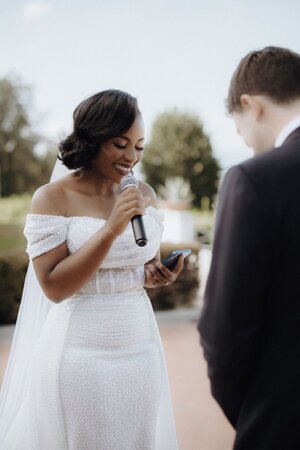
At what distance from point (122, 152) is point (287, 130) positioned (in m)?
0.97

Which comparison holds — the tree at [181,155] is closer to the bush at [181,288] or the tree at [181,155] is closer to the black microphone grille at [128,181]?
the bush at [181,288]

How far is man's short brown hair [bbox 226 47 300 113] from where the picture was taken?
150 centimetres

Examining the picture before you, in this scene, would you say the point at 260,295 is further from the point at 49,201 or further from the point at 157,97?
the point at 157,97

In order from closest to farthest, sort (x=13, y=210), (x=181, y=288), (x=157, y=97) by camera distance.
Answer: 1. (x=181, y=288)
2. (x=13, y=210)
3. (x=157, y=97)

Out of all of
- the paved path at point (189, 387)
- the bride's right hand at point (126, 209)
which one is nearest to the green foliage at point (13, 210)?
the paved path at point (189, 387)

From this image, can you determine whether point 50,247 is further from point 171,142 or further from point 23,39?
point 171,142

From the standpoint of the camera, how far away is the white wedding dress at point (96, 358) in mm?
2246

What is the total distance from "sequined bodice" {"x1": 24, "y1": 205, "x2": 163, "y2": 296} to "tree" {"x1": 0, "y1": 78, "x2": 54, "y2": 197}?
15.4 m

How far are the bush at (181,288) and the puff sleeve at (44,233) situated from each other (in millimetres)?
6122

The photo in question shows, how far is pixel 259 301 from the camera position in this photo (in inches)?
52.9

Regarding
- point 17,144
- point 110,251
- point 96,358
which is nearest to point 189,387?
point 96,358

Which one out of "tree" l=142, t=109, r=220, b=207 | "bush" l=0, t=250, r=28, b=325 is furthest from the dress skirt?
"tree" l=142, t=109, r=220, b=207

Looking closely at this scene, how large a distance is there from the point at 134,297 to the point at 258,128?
1103mm

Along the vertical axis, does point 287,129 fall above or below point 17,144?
above
